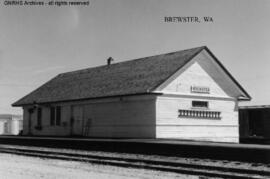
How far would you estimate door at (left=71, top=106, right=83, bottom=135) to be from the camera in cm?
2695

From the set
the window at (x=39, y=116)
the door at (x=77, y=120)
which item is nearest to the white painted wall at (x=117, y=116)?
the door at (x=77, y=120)

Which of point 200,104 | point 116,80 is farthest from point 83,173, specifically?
point 116,80

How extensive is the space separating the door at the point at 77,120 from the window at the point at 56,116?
71.6 inches

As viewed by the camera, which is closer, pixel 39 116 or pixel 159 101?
pixel 159 101

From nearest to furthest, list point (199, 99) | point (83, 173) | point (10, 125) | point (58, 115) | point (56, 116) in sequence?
point (83, 173) → point (199, 99) → point (58, 115) → point (56, 116) → point (10, 125)

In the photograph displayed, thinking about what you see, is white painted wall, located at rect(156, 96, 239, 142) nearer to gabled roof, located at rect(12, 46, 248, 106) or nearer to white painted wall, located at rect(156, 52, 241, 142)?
white painted wall, located at rect(156, 52, 241, 142)

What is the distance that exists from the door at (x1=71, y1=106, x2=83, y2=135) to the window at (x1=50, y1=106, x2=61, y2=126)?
1.82 metres

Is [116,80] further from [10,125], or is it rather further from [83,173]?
[10,125]

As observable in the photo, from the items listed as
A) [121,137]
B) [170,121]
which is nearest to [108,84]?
[121,137]

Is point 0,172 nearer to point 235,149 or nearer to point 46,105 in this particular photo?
point 235,149

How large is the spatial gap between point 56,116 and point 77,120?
9.43 ft

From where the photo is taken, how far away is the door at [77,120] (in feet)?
88.4

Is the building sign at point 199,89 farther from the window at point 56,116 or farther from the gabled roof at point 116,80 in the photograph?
the window at point 56,116

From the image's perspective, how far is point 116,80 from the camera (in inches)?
1047
